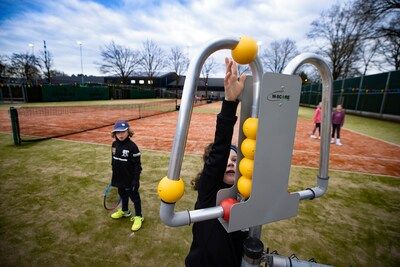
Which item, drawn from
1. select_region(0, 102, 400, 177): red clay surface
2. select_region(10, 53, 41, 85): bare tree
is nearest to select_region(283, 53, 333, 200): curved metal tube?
select_region(0, 102, 400, 177): red clay surface

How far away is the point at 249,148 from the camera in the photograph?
102 centimetres

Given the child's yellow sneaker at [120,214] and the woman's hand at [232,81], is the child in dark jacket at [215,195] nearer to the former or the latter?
the woman's hand at [232,81]

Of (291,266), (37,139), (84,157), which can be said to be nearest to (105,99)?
(37,139)

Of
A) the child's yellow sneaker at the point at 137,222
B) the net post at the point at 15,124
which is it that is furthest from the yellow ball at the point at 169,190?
the net post at the point at 15,124

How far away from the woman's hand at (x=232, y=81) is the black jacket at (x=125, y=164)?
2871 mm

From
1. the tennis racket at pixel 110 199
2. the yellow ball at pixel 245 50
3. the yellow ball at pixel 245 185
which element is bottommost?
the tennis racket at pixel 110 199

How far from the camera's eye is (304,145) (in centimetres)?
970

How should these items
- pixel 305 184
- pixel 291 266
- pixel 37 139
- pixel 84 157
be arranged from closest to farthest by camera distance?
1. pixel 291 266
2. pixel 305 184
3. pixel 84 157
4. pixel 37 139

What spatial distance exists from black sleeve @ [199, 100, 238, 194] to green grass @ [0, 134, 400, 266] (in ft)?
6.29

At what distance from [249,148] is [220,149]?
0.50 metres

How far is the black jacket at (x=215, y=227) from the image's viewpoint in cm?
150

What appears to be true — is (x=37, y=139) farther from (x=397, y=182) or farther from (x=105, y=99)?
(x=105, y=99)

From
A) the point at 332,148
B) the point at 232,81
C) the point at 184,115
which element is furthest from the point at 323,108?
the point at 332,148

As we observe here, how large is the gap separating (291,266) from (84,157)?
6934 millimetres
